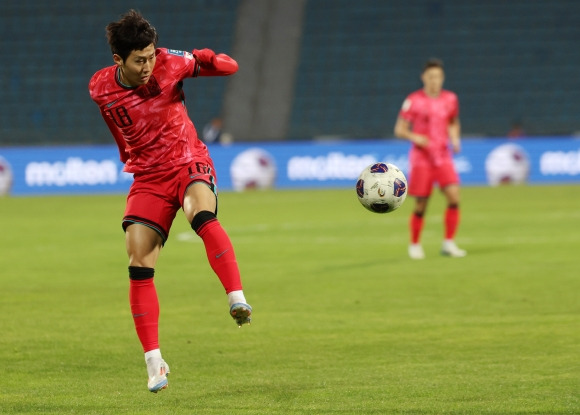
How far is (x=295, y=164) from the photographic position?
2420cm

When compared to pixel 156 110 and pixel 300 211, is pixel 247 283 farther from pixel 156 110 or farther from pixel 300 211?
pixel 300 211

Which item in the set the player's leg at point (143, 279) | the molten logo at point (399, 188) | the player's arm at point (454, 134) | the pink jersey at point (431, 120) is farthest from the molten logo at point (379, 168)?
the player's arm at point (454, 134)

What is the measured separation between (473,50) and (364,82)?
2.95 m

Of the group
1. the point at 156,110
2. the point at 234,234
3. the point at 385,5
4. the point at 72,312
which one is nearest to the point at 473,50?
the point at 385,5

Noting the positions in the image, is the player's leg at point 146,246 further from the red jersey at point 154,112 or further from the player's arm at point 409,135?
the player's arm at point 409,135

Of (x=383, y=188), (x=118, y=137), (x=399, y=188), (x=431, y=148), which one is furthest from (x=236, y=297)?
(x=431, y=148)

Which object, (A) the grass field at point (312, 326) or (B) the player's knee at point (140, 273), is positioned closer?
(A) the grass field at point (312, 326)

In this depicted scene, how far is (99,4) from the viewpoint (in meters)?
31.2

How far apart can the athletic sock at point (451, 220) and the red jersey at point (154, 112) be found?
649 centimetres

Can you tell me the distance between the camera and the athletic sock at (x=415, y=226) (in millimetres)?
11953

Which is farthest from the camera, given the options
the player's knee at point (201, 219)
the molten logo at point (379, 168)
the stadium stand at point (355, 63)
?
the stadium stand at point (355, 63)

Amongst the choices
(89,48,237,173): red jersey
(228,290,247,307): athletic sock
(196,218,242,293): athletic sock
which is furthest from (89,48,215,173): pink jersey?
(228,290,247,307): athletic sock

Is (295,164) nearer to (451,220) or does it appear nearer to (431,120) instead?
(431,120)

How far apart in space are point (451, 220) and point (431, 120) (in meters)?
1.16
